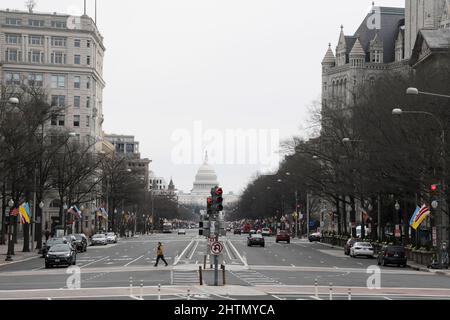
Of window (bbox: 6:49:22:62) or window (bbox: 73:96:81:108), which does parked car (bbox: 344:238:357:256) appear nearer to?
window (bbox: 73:96:81:108)

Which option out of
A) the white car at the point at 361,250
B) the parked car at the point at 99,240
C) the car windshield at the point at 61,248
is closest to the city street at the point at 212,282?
the car windshield at the point at 61,248

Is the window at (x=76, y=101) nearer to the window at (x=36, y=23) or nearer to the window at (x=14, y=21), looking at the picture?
the window at (x=36, y=23)

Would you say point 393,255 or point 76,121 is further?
point 76,121

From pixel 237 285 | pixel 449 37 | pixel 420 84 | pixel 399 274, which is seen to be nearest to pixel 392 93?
pixel 420 84

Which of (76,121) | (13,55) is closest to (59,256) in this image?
(76,121)

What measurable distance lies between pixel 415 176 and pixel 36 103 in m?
29.2

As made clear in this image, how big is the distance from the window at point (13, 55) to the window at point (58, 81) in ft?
19.5

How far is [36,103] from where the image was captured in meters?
67.1

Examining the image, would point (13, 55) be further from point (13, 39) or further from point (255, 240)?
point (255, 240)

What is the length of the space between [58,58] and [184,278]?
324 feet

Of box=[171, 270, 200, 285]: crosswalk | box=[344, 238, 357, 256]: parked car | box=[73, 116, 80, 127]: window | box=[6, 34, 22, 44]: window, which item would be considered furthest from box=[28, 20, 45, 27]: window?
box=[171, 270, 200, 285]: crosswalk

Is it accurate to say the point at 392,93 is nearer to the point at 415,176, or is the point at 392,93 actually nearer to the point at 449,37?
the point at 415,176

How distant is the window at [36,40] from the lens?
Answer: 132375mm

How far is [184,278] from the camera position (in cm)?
4175
